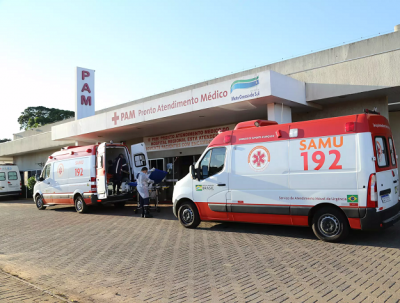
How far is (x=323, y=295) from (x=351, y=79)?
7.88 meters

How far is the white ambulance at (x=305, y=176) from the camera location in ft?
20.9

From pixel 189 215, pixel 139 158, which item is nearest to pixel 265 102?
pixel 189 215

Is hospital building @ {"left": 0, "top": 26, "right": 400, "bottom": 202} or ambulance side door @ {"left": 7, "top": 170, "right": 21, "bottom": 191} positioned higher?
hospital building @ {"left": 0, "top": 26, "right": 400, "bottom": 202}

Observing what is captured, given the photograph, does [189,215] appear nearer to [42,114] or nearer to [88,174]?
[88,174]

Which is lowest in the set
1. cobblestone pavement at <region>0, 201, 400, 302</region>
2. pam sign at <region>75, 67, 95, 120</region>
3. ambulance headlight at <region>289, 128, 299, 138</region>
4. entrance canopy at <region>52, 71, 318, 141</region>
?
cobblestone pavement at <region>0, 201, 400, 302</region>

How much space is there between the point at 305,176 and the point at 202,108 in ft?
17.8

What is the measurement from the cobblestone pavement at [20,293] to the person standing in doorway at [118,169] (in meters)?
7.82

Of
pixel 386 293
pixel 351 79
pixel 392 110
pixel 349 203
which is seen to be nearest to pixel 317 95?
pixel 351 79

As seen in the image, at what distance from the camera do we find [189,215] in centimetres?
896

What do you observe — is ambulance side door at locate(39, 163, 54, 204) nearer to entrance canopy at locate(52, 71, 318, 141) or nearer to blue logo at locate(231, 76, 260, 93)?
entrance canopy at locate(52, 71, 318, 141)

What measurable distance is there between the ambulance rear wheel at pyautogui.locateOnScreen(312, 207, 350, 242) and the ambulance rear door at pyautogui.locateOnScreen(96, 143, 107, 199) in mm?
8100

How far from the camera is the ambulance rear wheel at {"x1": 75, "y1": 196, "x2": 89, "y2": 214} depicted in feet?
44.1

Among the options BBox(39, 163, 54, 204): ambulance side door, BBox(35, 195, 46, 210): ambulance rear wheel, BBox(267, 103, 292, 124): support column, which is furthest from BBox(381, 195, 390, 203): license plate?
BBox(35, 195, 46, 210): ambulance rear wheel

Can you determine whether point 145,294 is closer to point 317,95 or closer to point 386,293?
point 386,293
